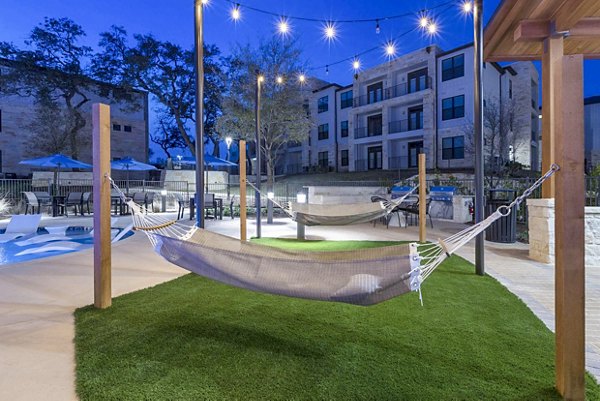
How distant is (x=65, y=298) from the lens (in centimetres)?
284

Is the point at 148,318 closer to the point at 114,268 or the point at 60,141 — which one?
the point at 114,268

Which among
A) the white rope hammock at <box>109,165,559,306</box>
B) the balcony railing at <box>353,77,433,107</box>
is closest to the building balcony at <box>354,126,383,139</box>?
the balcony railing at <box>353,77,433,107</box>

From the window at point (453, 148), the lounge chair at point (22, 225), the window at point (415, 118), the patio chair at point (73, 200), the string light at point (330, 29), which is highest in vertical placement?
the window at point (415, 118)

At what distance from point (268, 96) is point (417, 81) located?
26.2 feet

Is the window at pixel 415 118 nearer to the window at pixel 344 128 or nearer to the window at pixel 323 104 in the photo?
the window at pixel 344 128

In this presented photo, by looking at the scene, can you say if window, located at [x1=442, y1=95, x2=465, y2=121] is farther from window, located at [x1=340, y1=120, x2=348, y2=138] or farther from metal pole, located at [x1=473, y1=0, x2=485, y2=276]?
metal pole, located at [x1=473, y1=0, x2=485, y2=276]

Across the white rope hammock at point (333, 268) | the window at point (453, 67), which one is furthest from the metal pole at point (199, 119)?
the window at point (453, 67)

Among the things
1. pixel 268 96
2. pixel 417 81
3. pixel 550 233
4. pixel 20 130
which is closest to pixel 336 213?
pixel 550 233

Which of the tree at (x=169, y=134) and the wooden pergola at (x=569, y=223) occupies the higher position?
the tree at (x=169, y=134)

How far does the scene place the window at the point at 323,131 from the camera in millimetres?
23266

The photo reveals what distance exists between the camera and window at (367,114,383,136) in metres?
20.9

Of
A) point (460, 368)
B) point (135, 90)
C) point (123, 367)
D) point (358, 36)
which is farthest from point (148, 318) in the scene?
point (358, 36)

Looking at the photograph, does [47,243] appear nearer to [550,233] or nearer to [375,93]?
[550,233]

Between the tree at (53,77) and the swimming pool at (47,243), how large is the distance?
13291 mm
